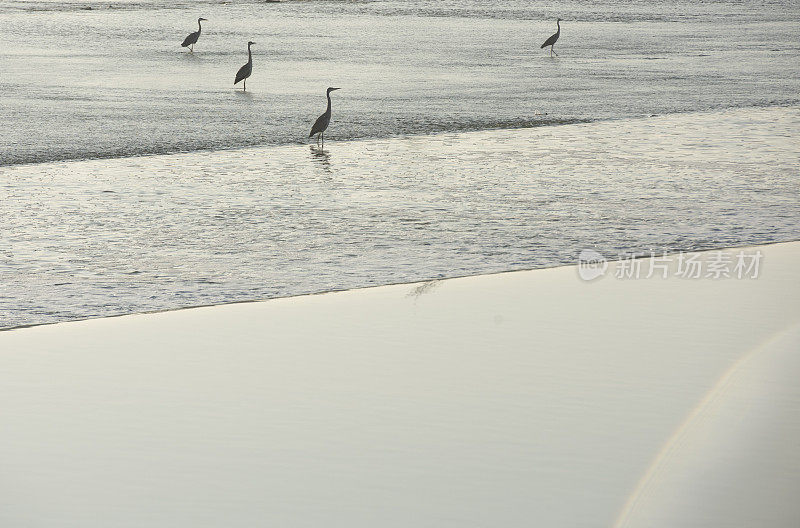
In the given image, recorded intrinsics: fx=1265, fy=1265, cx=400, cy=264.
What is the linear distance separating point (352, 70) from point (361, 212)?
867cm

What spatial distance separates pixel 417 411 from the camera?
473cm

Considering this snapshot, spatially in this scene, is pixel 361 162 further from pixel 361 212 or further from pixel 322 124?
pixel 361 212

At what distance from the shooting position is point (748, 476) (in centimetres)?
416

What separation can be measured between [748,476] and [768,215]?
4.42 meters

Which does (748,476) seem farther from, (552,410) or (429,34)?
(429,34)

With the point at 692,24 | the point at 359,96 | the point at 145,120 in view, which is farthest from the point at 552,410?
the point at 692,24

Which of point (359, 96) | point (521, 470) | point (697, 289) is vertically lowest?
point (521, 470)

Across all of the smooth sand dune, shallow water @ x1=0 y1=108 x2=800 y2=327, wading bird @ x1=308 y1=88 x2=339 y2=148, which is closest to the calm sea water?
shallow water @ x1=0 y1=108 x2=800 y2=327

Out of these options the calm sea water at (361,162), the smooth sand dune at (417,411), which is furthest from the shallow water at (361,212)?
the smooth sand dune at (417,411)
